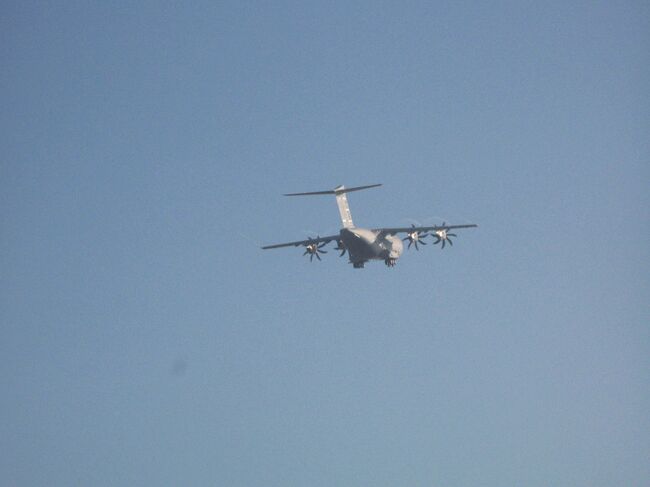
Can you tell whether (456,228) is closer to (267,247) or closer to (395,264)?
(395,264)

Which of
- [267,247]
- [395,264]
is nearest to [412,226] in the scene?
[395,264]

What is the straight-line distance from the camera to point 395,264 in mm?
168500

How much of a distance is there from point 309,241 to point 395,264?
8730 millimetres

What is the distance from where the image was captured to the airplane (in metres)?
163

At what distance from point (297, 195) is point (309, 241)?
265 inches

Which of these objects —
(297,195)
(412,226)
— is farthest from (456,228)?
(297,195)

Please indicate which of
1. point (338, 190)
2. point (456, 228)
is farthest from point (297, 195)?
point (456, 228)

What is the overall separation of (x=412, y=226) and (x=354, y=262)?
24.7 ft

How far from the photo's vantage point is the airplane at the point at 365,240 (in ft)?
534

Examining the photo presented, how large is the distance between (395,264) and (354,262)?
4.98m

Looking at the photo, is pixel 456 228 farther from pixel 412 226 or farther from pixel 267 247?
pixel 267 247

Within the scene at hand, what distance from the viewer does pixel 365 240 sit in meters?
162

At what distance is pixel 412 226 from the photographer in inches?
6654

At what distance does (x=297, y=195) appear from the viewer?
164000 mm
